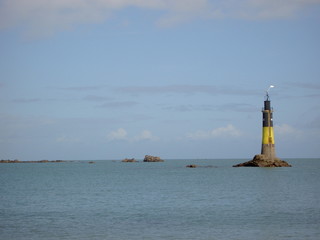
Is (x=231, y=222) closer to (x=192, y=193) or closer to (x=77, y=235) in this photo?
(x=77, y=235)

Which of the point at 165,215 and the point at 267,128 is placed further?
the point at 267,128

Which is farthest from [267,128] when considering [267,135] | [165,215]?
[165,215]

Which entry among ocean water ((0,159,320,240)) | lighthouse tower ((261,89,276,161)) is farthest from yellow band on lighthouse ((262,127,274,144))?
ocean water ((0,159,320,240))

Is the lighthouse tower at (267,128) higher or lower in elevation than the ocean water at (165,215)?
higher

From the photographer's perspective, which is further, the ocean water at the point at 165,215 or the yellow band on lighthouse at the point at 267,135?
the yellow band on lighthouse at the point at 267,135

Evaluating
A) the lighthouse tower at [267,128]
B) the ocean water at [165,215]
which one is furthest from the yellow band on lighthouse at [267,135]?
the ocean water at [165,215]

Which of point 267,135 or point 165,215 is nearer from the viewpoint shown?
point 165,215

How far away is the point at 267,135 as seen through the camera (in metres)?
114

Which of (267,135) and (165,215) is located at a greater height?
(267,135)

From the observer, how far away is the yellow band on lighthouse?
113206mm

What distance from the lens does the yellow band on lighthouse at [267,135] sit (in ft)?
371

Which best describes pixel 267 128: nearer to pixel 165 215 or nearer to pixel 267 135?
pixel 267 135

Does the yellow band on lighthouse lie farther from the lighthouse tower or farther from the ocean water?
the ocean water

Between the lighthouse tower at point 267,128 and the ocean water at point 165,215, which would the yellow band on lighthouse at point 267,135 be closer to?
the lighthouse tower at point 267,128
